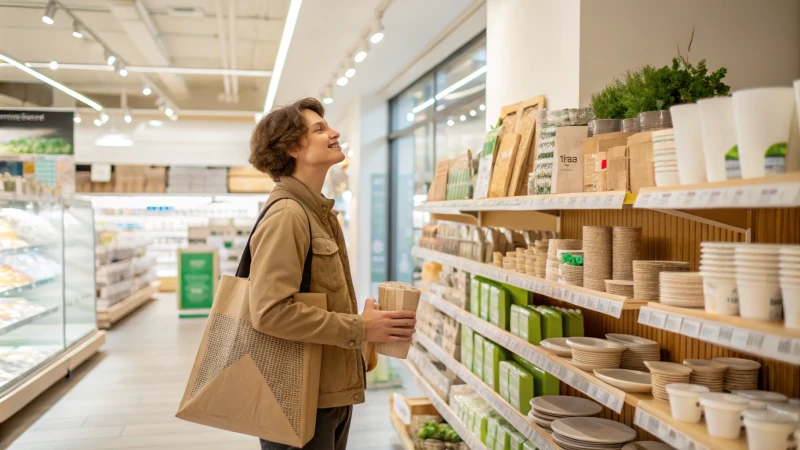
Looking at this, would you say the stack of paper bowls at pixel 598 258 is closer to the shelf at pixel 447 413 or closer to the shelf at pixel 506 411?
the shelf at pixel 506 411

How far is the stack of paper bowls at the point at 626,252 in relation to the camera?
2.12 metres

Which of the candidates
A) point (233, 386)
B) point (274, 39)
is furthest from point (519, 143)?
point (274, 39)

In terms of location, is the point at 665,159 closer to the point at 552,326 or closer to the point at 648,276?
the point at 648,276

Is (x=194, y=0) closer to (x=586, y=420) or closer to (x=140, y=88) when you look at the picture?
(x=140, y=88)

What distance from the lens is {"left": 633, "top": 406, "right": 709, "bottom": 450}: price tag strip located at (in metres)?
1.55

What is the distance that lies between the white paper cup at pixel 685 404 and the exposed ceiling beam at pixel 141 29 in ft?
22.2

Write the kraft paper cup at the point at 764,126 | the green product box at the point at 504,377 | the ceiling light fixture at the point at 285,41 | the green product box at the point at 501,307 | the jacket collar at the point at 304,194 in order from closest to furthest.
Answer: the kraft paper cup at the point at 764,126 → the jacket collar at the point at 304,194 → the green product box at the point at 504,377 → the green product box at the point at 501,307 → the ceiling light fixture at the point at 285,41

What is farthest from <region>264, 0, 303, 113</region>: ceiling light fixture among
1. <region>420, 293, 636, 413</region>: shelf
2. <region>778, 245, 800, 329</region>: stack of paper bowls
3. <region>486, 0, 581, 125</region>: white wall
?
<region>778, 245, 800, 329</region>: stack of paper bowls

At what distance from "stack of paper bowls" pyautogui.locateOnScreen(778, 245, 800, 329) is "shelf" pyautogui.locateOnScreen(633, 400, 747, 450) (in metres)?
0.36

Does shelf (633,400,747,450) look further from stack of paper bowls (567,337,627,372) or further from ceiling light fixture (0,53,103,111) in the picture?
ceiling light fixture (0,53,103,111)

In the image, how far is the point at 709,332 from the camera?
4.81 ft

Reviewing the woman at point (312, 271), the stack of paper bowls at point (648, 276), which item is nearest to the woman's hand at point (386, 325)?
the woman at point (312, 271)

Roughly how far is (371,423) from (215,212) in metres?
11.2

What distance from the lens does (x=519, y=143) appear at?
119 inches
